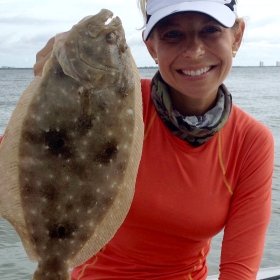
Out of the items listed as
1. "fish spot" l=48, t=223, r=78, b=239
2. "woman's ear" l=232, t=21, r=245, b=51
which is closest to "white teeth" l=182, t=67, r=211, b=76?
"woman's ear" l=232, t=21, r=245, b=51

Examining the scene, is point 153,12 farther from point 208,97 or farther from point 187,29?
point 208,97

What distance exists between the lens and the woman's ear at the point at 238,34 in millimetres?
2677

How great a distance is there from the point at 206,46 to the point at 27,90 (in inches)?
41.2

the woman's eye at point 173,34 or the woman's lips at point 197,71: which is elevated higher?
the woman's eye at point 173,34

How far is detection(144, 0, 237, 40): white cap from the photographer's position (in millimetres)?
2320

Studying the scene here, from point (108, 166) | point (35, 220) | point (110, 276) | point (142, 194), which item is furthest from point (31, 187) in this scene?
point (110, 276)

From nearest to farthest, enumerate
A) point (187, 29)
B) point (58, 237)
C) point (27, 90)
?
point (27, 90) → point (58, 237) → point (187, 29)

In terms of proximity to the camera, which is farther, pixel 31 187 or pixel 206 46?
pixel 206 46

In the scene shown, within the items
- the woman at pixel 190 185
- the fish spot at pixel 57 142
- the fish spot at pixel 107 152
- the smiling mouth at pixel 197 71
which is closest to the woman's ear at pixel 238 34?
the woman at pixel 190 185

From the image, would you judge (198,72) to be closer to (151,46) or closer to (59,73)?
(151,46)

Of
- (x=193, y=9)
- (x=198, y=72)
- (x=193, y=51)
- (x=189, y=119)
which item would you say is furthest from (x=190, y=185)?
(x=193, y=9)

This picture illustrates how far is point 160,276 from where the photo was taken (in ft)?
9.13

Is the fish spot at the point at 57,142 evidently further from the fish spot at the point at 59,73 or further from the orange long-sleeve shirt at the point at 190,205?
the orange long-sleeve shirt at the point at 190,205

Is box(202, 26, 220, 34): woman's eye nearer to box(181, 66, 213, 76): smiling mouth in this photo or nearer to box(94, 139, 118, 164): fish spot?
box(181, 66, 213, 76): smiling mouth
